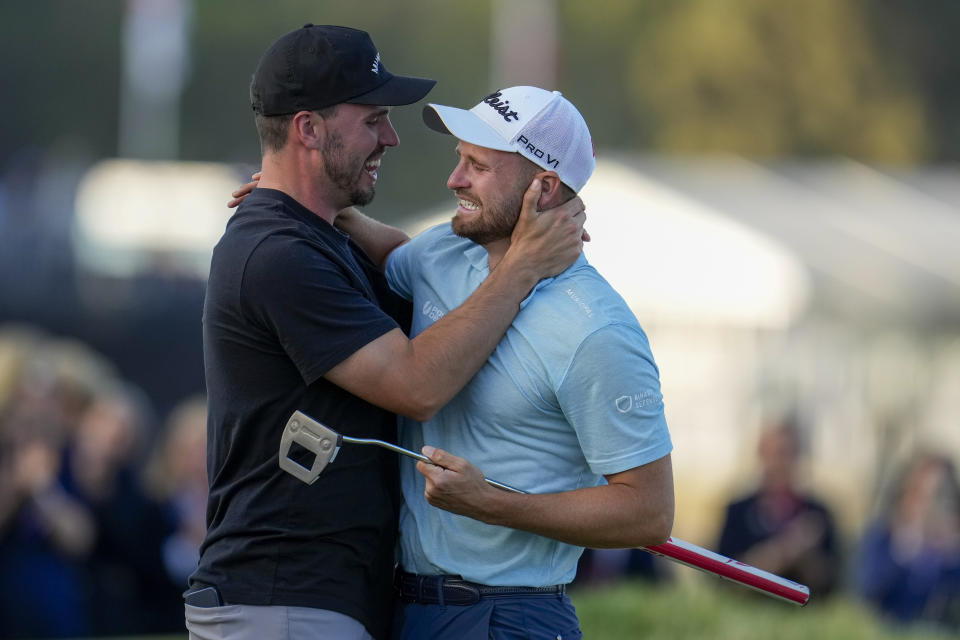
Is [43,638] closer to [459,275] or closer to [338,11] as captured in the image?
[459,275]

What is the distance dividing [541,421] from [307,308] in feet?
2.24

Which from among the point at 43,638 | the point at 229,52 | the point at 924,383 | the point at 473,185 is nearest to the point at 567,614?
the point at 473,185

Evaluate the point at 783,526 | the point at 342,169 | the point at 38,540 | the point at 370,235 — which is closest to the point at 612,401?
the point at 342,169

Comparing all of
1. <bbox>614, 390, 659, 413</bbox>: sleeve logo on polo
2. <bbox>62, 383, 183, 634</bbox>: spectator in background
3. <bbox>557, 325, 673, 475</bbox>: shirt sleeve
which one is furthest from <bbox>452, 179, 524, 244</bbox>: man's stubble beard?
<bbox>62, 383, 183, 634</bbox>: spectator in background

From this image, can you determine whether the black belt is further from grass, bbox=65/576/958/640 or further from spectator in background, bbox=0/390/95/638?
spectator in background, bbox=0/390/95/638

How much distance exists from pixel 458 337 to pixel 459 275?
42 centimetres

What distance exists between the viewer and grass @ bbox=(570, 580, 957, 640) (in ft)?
24.0

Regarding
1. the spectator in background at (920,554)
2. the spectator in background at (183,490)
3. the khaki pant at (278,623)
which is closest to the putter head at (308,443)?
the khaki pant at (278,623)

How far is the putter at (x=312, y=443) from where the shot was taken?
11.8 ft

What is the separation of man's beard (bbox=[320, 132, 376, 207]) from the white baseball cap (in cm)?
27

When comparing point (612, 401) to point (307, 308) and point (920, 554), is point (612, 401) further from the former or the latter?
point (920, 554)

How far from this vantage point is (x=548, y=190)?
13.2 ft

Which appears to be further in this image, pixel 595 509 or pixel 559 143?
pixel 559 143

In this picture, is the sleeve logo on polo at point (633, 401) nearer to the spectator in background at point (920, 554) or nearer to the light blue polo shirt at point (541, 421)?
the light blue polo shirt at point (541, 421)
